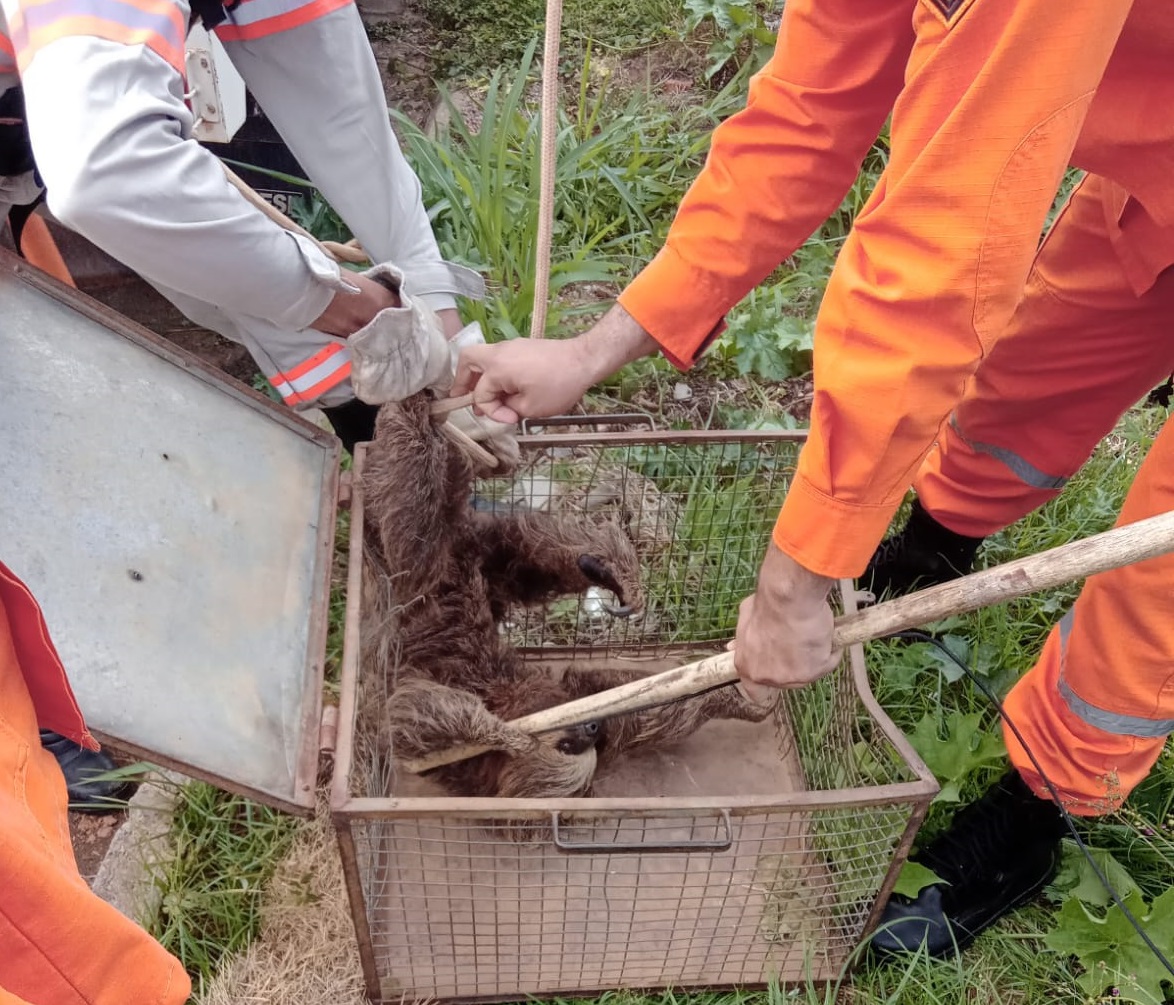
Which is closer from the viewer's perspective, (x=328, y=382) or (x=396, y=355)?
(x=396, y=355)

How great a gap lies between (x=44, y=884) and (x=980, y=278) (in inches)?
46.3

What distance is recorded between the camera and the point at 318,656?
169 centimetres

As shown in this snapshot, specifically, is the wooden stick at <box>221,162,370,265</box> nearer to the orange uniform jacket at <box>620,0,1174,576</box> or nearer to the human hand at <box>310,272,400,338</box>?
the human hand at <box>310,272,400,338</box>

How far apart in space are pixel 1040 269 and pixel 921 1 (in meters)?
1.02

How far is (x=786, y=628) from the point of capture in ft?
4.36

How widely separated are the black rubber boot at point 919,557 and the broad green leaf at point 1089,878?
2.27 ft

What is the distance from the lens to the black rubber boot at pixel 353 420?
2.47m

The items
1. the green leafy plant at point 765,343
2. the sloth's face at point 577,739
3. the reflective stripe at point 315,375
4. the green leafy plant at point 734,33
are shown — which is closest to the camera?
the sloth's face at point 577,739

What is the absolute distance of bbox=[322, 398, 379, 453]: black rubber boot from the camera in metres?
2.47

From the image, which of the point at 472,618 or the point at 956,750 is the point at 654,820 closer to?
the point at 472,618

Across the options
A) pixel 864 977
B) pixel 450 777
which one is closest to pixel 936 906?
pixel 864 977

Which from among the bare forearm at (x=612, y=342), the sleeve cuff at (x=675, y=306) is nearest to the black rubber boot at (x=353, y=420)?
the bare forearm at (x=612, y=342)

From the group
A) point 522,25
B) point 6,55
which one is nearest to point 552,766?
point 6,55

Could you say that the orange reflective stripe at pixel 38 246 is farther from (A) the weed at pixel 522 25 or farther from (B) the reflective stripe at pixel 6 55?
(A) the weed at pixel 522 25
